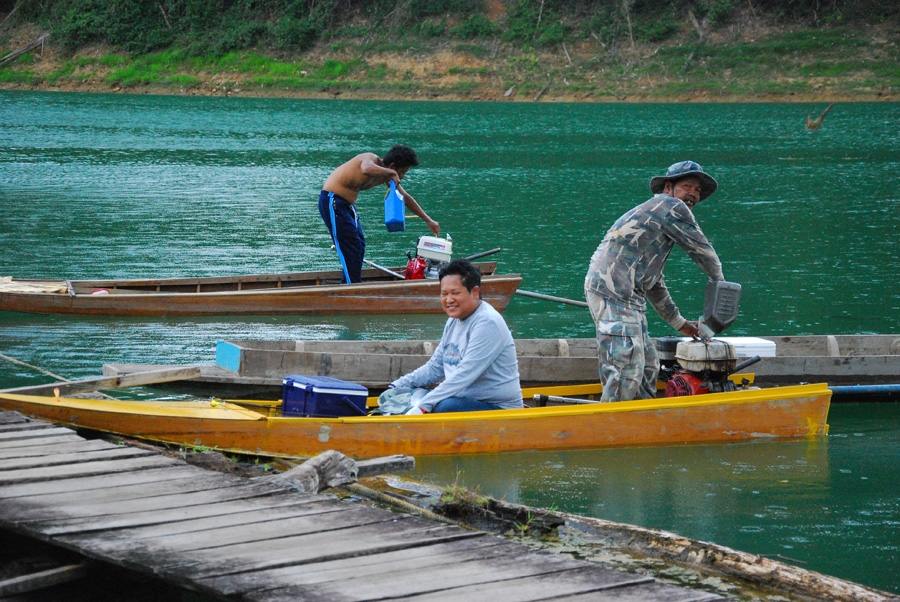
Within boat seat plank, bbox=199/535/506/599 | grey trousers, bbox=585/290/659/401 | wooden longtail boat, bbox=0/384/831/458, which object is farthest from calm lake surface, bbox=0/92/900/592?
boat seat plank, bbox=199/535/506/599

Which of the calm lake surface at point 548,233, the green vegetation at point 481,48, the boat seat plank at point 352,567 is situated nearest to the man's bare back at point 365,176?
the calm lake surface at point 548,233

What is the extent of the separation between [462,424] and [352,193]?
5.18 metres

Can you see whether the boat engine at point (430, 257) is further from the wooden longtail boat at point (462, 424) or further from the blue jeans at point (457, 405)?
the blue jeans at point (457, 405)

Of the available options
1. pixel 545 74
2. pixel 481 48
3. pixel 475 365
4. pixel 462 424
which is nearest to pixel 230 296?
pixel 462 424

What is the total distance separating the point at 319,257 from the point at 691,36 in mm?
38039

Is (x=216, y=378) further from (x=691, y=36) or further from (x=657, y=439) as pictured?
(x=691, y=36)

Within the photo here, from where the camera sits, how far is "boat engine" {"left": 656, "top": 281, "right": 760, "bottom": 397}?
878 centimetres

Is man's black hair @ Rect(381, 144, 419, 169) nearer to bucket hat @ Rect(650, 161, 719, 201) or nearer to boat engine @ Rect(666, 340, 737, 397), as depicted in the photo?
bucket hat @ Rect(650, 161, 719, 201)

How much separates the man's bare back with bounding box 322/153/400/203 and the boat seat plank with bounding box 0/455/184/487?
20.3 feet

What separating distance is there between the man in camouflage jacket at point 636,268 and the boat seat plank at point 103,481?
10.6ft

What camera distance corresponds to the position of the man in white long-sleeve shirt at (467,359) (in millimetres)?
8055

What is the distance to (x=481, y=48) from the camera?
5553 cm

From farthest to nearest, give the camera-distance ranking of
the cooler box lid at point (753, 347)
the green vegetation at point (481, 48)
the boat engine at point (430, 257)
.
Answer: the green vegetation at point (481, 48) → the boat engine at point (430, 257) → the cooler box lid at point (753, 347)

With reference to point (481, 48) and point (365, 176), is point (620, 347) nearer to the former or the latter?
point (365, 176)
